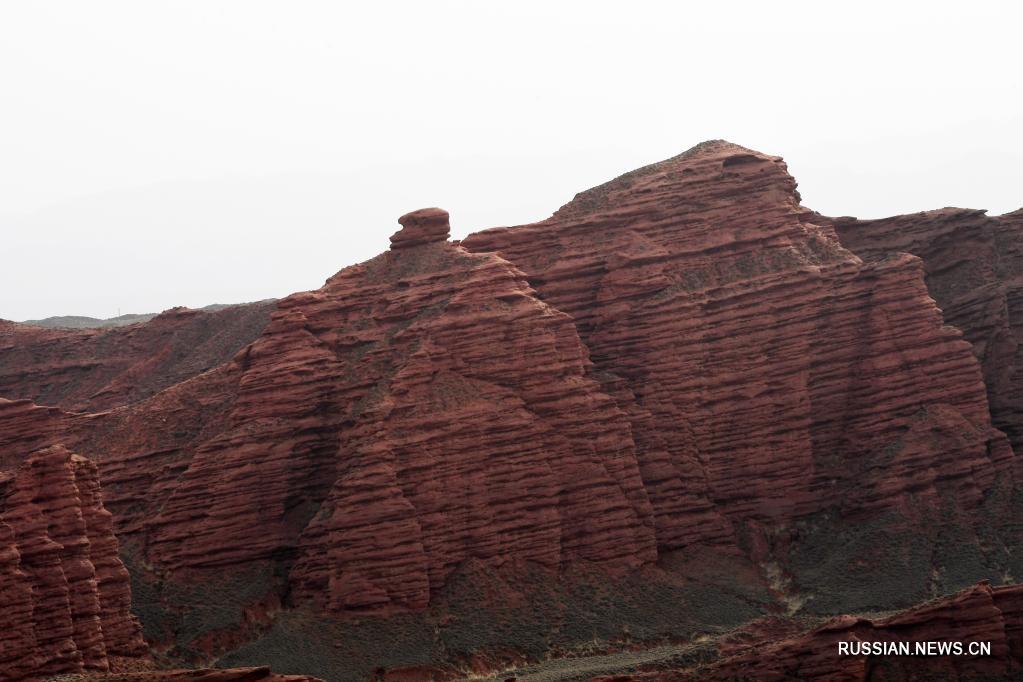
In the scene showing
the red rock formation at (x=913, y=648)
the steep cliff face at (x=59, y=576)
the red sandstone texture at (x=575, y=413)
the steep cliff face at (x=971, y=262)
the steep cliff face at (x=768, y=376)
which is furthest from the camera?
the steep cliff face at (x=971, y=262)

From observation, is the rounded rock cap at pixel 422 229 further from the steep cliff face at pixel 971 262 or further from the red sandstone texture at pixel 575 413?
the steep cliff face at pixel 971 262

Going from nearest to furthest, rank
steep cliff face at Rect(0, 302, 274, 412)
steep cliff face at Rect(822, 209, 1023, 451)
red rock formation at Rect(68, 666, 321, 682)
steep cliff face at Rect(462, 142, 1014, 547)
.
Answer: red rock formation at Rect(68, 666, 321, 682) → steep cliff face at Rect(462, 142, 1014, 547) → steep cliff face at Rect(822, 209, 1023, 451) → steep cliff face at Rect(0, 302, 274, 412)

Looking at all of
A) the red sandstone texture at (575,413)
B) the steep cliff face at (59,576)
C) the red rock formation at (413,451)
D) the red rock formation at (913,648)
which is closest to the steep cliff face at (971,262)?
the red sandstone texture at (575,413)

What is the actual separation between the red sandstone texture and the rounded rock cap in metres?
0.10

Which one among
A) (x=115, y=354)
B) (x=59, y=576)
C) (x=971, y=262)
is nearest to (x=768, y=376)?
(x=971, y=262)

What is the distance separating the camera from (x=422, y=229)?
86.6 m

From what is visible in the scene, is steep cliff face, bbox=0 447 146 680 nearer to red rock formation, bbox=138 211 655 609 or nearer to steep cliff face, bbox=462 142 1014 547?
red rock formation, bbox=138 211 655 609

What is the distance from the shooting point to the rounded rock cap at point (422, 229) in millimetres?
86500

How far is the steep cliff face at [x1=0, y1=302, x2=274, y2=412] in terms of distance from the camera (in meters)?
109

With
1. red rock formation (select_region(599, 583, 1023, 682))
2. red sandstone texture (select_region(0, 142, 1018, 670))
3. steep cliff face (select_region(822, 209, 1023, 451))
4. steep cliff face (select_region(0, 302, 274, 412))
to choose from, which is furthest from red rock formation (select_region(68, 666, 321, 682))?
steep cliff face (select_region(0, 302, 274, 412))

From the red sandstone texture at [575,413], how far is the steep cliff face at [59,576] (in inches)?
460

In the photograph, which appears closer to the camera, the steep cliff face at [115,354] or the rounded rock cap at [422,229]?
the rounded rock cap at [422,229]

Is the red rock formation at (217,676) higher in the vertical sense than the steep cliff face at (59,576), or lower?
lower

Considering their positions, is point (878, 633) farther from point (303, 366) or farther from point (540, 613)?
point (303, 366)
